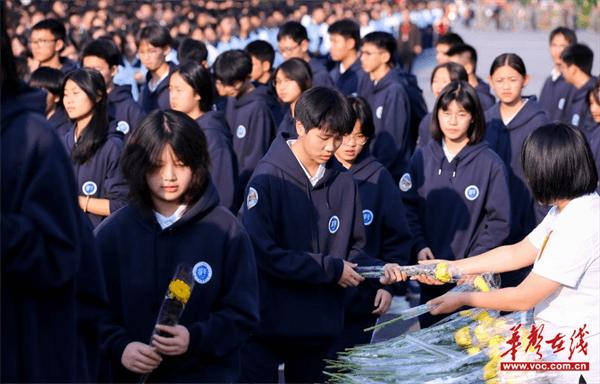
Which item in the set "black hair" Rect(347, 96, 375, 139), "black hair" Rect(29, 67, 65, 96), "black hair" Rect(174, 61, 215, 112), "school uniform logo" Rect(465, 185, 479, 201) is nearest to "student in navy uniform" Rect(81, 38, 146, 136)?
"black hair" Rect(29, 67, 65, 96)

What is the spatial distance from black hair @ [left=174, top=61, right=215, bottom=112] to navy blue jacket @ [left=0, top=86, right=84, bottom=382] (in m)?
4.43

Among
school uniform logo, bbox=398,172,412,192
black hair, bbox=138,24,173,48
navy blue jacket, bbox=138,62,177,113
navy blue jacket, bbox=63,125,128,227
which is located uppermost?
black hair, bbox=138,24,173,48

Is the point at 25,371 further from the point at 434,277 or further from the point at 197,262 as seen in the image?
the point at 434,277

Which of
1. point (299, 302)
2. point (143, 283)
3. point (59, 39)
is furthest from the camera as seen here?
point (59, 39)

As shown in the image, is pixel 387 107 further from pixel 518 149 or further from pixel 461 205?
pixel 461 205

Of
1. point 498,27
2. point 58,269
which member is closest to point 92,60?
point 58,269

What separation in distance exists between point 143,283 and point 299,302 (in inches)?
51.5

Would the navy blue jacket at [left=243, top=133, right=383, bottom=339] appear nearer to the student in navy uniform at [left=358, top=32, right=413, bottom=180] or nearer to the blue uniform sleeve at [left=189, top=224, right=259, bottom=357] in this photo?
the blue uniform sleeve at [left=189, top=224, right=259, bottom=357]

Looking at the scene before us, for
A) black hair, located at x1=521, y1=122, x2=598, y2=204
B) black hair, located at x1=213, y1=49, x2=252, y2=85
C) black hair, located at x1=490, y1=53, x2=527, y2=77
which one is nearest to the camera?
black hair, located at x1=521, y1=122, x2=598, y2=204

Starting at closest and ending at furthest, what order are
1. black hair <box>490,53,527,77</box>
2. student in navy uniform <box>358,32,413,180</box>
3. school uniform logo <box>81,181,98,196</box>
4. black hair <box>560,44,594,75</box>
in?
school uniform logo <box>81,181,98,196</box>, black hair <box>490,53,527,77</box>, student in navy uniform <box>358,32,413,180</box>, black hair <box>560,44,594,75</box>

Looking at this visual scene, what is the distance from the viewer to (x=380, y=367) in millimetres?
4641

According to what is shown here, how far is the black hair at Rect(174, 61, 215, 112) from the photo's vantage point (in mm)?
7410

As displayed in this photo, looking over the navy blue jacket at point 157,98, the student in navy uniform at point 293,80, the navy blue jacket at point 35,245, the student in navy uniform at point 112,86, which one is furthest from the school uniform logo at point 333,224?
the navy blue jacket at point 157,98

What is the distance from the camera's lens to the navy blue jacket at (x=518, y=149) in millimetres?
7621
